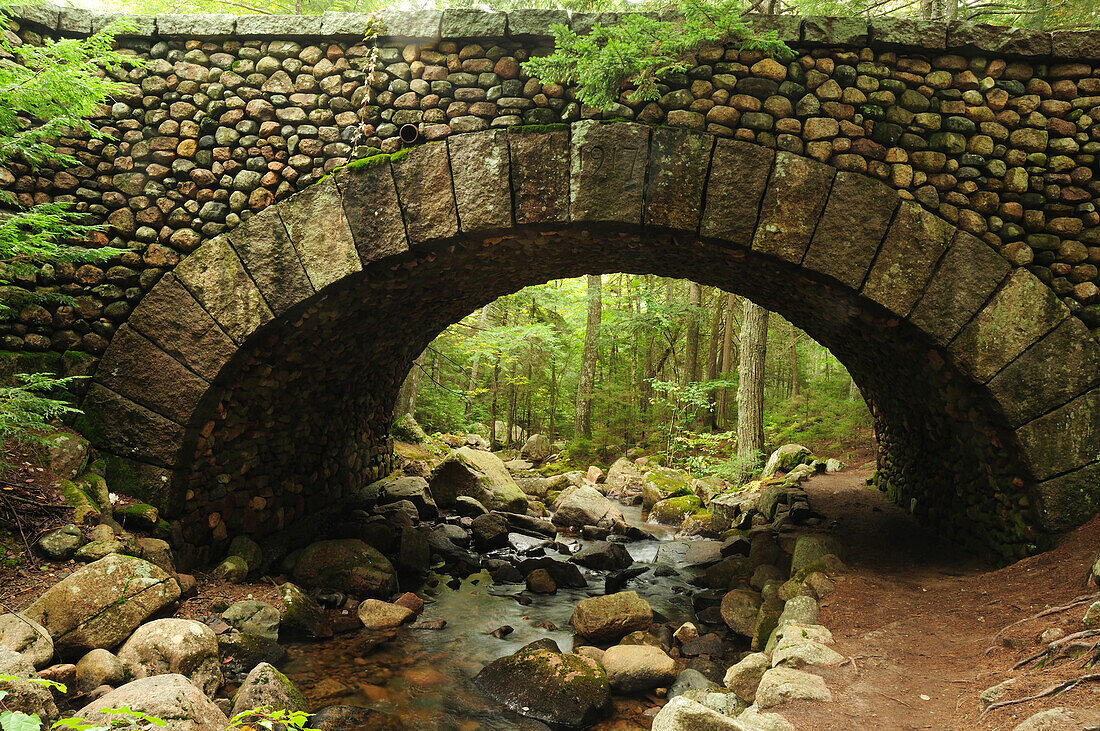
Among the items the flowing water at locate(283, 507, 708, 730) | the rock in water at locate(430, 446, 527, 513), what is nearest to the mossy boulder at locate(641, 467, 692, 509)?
the rock in water at locate(430, 446, 527, 513)

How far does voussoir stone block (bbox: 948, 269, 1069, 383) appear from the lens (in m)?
4.11

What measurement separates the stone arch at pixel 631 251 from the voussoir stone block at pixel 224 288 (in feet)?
0.05

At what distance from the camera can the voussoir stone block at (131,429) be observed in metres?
4.50

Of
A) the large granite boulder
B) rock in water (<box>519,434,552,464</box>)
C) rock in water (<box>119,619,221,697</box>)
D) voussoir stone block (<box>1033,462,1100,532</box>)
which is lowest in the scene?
rock in water (<box>519,434,552,464</box>)

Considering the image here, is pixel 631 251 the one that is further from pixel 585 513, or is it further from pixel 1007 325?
pixel 585 513

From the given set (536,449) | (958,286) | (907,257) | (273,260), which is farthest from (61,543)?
(536,449)

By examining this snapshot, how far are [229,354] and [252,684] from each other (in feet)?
7.78

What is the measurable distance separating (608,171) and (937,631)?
3547mm

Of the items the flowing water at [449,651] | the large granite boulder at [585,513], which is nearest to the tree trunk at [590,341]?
the large granite boulder at [585,513]

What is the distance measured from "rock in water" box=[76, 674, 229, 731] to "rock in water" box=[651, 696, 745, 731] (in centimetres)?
184

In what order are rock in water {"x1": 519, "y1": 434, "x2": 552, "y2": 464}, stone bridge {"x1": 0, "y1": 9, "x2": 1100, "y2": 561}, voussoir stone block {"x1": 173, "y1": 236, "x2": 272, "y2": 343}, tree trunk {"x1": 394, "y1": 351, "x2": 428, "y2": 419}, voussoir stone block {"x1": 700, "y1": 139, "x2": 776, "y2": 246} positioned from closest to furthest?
1. stone bridge {"x1": 0, "y1": 9, "x2": 1100, "y2": 561}
2. voussoir stone block {"x1": 700, "y1": 139, "x2": 776, "y2": 246}
3. voussoir stone block {"x1": 173, "y1": 236, "x2": 272, "y2": 343}
4. tree trunk {"x1": 394, "y1": 351, "x2": 428, "y2": 419}
5. rock in water {"x1": 519, "y1": 434, "x2": 552, "y2": 464}

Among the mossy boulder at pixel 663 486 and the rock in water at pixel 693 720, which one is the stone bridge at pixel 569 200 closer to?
the rock in water at pixel 693 720

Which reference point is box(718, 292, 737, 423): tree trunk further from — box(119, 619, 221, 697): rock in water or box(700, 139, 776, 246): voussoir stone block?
box(119, 619, 221, 697): rock in water

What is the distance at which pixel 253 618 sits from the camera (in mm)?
4512
